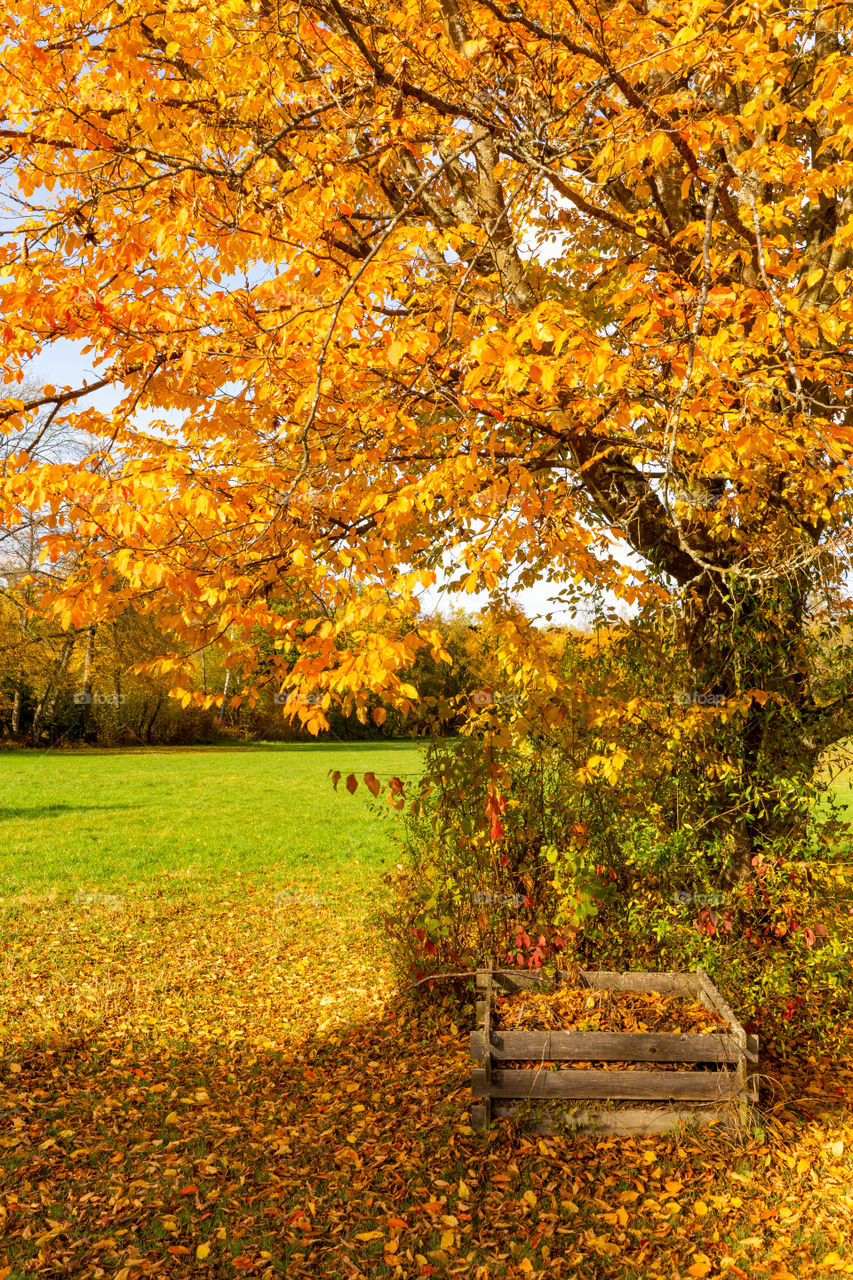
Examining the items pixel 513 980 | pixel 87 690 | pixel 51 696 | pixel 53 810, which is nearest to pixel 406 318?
pixel 513 980

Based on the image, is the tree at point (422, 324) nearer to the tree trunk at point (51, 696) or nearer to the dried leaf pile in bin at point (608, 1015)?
the dried leaf pile in bin at point (608, 1015)

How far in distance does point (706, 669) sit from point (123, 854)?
9.37 m

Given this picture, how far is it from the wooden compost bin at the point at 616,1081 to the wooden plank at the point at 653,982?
2.02 feet

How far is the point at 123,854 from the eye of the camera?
39.7 feet

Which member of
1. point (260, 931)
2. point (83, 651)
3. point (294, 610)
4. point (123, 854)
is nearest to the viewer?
point (294, 610)

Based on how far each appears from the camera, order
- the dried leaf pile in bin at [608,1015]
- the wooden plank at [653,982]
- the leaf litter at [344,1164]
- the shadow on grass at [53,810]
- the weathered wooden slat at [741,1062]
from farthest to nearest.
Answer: the shadow on grass at [53,810] < the wooden plank at [653,982] < the dried leaf pile in bin at [608,1015] < the weathered wooden slat at [741,1062] < the leaf litter at [344,1164]

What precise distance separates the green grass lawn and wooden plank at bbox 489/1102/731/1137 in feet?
7.01

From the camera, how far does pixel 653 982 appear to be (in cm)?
537

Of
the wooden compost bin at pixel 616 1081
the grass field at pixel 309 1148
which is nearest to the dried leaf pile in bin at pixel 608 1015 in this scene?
the wooden compost bin at pixel 616 1081

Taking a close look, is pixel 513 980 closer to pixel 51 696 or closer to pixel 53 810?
pixel 53 810

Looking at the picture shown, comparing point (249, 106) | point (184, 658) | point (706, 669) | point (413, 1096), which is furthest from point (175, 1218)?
point (249, 106)

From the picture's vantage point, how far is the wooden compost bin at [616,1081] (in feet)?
15.2

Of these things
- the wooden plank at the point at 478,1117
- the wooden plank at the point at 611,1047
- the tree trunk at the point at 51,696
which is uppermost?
the tree trunk at the point at 51,696

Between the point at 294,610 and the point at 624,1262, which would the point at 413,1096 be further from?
the point at 294,610
